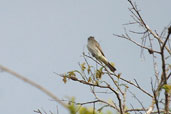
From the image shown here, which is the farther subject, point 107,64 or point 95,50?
point 95,50

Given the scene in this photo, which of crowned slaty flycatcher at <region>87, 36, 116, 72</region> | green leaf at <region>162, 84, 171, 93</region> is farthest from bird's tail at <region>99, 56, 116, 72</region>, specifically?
green leaf at <region>162, 84, 171, 93</region>

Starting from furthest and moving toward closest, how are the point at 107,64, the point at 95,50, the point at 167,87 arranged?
the point at 95,50
the point at 107,64
the point at 167,87

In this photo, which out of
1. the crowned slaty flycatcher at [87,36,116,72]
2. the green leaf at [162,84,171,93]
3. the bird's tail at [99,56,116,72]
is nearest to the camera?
the green leaf at [162,84,171,93]

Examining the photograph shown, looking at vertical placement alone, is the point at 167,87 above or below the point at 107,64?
below

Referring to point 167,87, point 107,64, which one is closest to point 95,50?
point 107,64

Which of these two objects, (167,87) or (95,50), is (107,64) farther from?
(167,87)

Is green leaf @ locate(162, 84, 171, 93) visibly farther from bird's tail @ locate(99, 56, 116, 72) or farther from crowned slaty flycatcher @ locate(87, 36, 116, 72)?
crowned slaty flycatcher @ locate(87, 36, 116, 72)

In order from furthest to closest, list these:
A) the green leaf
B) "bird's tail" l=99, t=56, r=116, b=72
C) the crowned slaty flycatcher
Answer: the crowned slaty flycatcher → "bird's tail" l=99, t=56, r=116, b=72 → the green leaf

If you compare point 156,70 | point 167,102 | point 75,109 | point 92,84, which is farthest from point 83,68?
point 75,109

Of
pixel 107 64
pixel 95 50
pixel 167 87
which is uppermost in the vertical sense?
pixel 95 50

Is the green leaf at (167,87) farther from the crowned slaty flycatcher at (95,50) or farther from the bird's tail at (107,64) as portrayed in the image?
the crowned slaty flycatcher at (95,50)

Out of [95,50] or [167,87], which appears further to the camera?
[95,50]

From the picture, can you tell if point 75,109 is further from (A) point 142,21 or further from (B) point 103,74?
(A) point 142,21

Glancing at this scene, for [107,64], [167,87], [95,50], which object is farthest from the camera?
[95,50]
